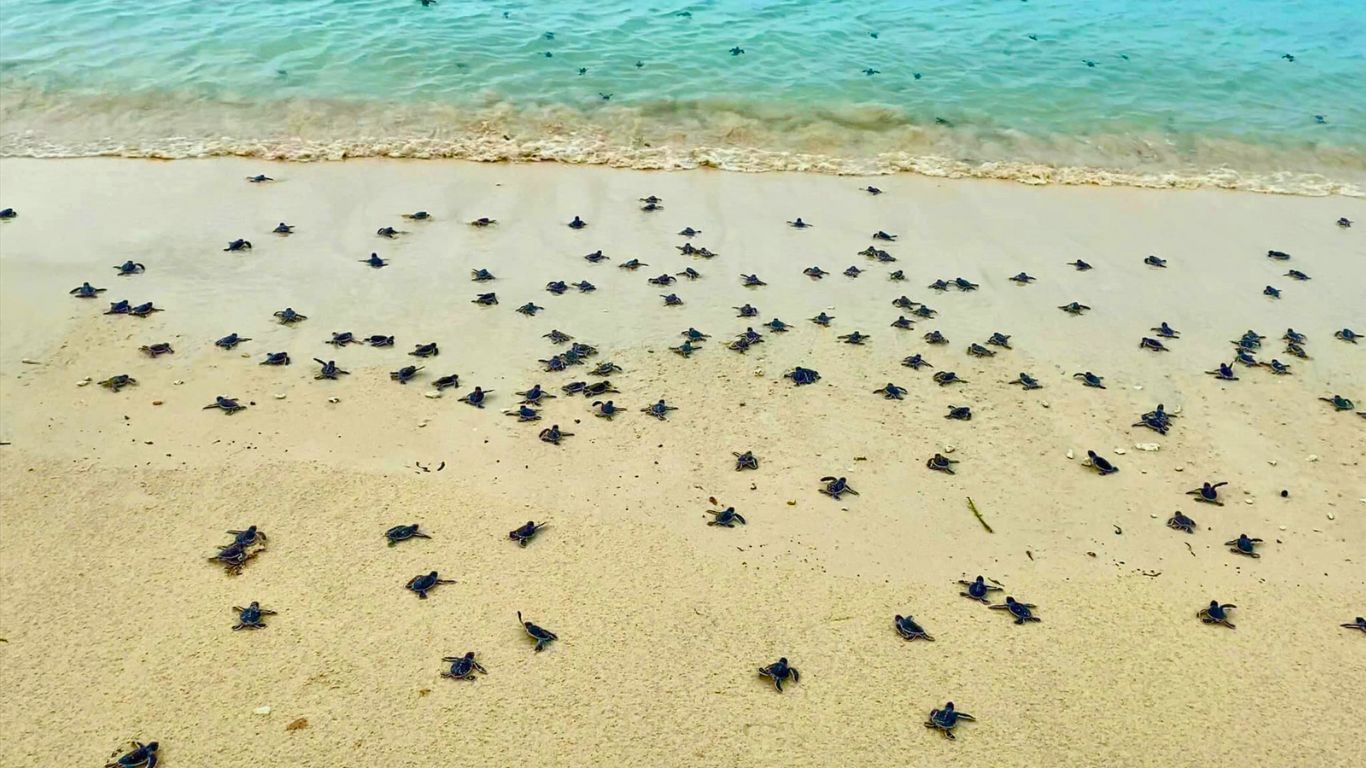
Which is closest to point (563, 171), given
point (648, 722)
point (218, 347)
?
point (218, 347)

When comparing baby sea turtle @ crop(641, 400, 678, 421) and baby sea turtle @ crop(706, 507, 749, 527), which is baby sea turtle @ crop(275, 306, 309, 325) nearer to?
baby sea turtle @ crop(641, 400, 678, 421)

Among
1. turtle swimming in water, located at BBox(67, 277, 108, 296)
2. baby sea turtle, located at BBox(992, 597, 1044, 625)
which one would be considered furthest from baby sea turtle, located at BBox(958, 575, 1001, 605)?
turtle swimming in water, located at BBox(67, 277, 108, 296)

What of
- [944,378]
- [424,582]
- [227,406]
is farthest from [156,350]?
[944,378]

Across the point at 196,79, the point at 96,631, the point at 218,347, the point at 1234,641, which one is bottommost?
the point at 1234,641

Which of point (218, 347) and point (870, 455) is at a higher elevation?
point (218, 347)

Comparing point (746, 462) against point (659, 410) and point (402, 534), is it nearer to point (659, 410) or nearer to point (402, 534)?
point (659, 410)

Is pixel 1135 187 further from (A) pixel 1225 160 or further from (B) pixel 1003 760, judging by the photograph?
(B) pixel 1003 760
